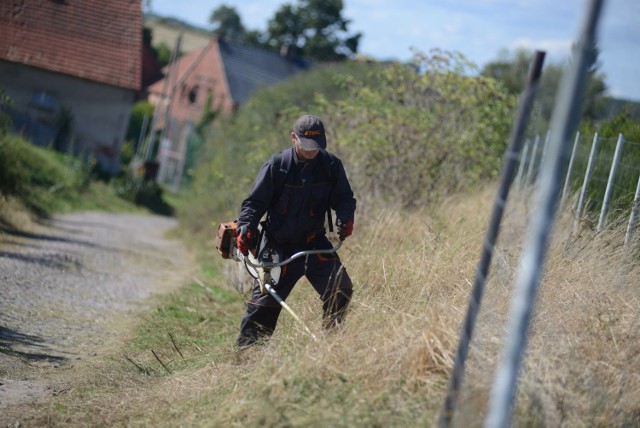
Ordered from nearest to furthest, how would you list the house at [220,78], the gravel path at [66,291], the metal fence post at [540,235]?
the metal fence post at [540,235], the gravel path at [66,291], the house at [220,78]

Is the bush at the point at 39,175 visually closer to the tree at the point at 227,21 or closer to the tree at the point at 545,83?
the tree at the point at 545,83

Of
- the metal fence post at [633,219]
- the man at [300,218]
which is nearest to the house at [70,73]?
the man at [300,218]

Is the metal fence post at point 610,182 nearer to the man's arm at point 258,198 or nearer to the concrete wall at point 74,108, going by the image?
the man's arm at point 258,198

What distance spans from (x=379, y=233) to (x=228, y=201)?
7.26 metres

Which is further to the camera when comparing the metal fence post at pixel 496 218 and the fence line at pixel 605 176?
the fence line at pixel 605 176

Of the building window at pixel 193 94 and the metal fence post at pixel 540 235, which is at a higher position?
the building window at pixel 193 94

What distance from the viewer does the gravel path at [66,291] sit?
714cm

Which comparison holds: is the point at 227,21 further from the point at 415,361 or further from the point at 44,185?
the point at 415,361

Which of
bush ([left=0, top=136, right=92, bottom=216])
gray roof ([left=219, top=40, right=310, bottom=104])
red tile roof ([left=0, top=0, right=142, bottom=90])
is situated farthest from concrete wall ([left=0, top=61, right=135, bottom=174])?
gray roof ([left=219, top=40, right=310, bottom=104])

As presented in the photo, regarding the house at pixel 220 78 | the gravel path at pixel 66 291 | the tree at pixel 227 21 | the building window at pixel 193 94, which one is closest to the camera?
the gravel path at pixel 66 291

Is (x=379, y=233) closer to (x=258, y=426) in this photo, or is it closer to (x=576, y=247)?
(x=576, y=247)

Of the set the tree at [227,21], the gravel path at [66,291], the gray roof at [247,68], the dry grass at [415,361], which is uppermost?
the tree at [227,21]

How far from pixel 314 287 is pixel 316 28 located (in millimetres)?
58279

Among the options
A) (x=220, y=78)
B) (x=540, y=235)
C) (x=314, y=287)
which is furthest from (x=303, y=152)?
(x=220, y=78)
